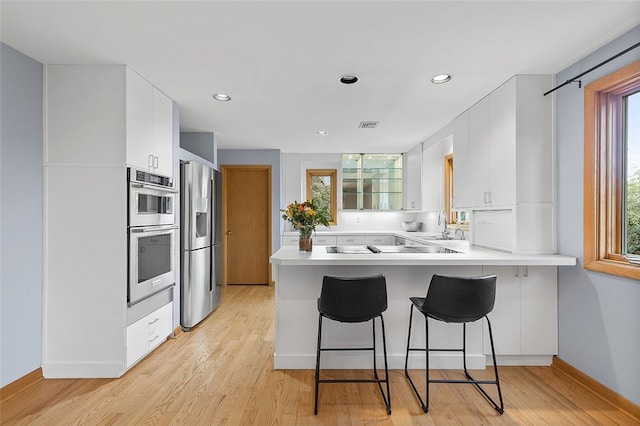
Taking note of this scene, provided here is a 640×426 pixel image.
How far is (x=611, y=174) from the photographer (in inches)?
91.4

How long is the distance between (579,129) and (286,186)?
4.30 meters

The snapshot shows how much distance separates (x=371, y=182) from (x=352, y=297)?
419 centimetres

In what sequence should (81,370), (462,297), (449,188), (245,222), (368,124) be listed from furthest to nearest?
(245,222)
(449,188)
(368,124)
(81,370)
(462,297)

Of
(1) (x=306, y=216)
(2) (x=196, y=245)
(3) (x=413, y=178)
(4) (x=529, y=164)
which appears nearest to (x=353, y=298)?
(1) (x=306, y=216)

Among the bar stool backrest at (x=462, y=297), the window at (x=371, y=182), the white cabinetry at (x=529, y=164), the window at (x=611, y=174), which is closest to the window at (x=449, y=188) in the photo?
the window at (x=371, y=182)

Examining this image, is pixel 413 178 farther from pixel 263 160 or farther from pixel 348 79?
pixel 348 79

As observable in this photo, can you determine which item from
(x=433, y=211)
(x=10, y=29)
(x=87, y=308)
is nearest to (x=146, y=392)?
(x=87, y=308)

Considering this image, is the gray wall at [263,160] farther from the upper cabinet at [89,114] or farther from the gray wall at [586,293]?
the gray wall at [586,293]

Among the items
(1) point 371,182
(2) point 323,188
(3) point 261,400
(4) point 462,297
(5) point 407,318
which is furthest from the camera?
(2) point 323,188

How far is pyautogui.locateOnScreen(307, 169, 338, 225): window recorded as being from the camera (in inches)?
243

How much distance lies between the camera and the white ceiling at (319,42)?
6.04ft

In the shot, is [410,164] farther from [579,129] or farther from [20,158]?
[20,158]

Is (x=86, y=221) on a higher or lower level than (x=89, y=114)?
lower

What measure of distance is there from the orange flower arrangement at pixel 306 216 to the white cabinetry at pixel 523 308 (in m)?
1.38
